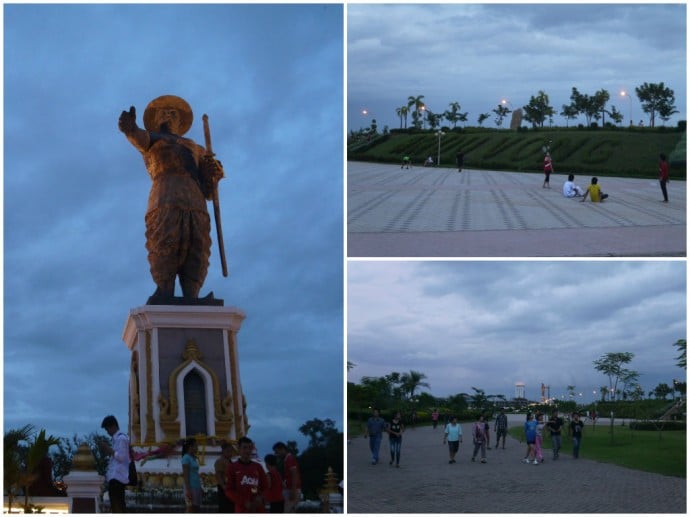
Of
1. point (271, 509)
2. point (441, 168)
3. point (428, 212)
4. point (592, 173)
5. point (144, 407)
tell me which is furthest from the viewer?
point (441, 168)

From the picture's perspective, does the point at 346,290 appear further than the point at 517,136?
No

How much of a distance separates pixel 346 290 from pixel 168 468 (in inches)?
120

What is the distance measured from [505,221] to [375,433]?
480 centimetres

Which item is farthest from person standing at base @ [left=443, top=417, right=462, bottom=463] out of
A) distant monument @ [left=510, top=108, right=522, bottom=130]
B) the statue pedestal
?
distant monument @ [left=510, top=108, right=522, bottom=130]

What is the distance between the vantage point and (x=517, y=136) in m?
34.9

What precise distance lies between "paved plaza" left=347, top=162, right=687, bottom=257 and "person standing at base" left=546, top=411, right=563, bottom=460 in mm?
1815

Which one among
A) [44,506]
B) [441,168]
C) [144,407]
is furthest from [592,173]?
[44,506]

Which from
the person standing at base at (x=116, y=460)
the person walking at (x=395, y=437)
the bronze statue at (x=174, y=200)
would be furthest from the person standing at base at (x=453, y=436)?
the person standing at base at (x=116, y=460)

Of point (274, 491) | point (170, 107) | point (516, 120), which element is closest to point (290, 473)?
point (274, 491)

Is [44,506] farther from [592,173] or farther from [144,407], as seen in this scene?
[592,173]

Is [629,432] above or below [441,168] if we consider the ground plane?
below

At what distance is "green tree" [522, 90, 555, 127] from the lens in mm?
36062

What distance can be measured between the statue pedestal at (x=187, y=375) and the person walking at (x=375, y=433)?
222cm

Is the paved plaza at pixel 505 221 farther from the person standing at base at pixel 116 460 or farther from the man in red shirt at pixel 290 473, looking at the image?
the person standing at base at pixel 116 460
